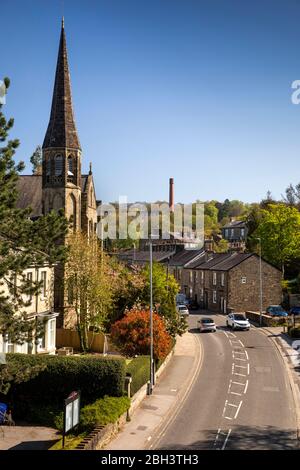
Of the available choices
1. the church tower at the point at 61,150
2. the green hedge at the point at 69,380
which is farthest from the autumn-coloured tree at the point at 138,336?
the church tower at the point at 61,150

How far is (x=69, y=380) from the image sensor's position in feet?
88.5

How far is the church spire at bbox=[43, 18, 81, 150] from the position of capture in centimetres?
4600

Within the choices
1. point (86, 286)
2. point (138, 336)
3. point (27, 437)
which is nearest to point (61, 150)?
point (86, 286)

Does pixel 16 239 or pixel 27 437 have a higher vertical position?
pixel 16 239

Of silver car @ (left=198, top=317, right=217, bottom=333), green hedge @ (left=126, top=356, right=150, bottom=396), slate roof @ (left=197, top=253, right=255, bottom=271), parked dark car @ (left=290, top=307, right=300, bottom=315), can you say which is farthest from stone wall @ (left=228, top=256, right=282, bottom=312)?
green hedge @ (left=126, top=356, right=150, bottom=396)

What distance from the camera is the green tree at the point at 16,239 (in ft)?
70.6

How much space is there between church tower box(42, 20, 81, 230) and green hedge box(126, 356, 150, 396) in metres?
18.0

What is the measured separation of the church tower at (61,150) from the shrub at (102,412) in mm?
22839

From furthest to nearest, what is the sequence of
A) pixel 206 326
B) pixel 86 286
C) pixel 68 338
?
pixel 206 326 → pixel 68 338 → pixel 86 286

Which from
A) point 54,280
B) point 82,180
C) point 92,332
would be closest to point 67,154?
point 82,180

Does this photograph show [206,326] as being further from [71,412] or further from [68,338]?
[71,412]

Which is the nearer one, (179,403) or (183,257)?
(179,403)

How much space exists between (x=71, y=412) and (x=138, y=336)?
12.3 m

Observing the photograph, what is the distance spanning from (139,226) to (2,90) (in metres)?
97.6
